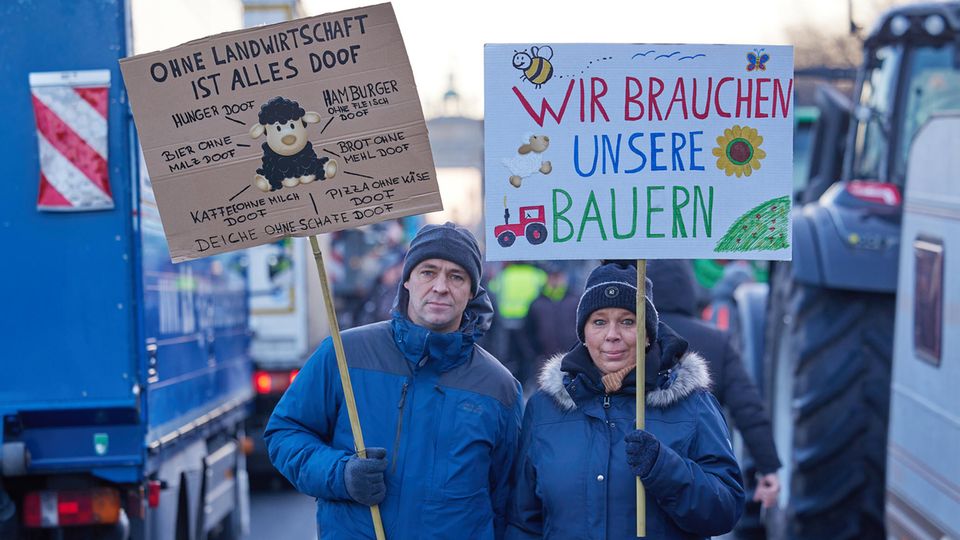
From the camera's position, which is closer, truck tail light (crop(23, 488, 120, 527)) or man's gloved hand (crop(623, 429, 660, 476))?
man's gloved hand (crop(623, 429, 660, 476))

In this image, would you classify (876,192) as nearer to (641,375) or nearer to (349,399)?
(641,375)

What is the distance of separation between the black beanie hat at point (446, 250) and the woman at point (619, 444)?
41 cm

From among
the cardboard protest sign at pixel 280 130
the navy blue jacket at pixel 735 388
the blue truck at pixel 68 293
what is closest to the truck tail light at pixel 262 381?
the blue truck at pixel 68 293

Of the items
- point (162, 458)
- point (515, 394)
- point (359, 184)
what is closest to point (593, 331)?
point (515, 394)

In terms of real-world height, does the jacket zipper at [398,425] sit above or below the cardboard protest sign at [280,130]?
below

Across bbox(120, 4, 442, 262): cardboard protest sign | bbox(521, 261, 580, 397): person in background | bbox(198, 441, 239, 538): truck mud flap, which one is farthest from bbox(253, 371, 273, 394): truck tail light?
bbox(120, 4, 442, 262): cardboard protest sign

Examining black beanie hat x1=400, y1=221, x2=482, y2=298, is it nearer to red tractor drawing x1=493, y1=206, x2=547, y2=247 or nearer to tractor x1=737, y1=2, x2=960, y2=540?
red tractor drawing x1=493, y1=206, x2=547, y2=247

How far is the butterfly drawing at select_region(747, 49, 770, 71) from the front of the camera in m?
4.37

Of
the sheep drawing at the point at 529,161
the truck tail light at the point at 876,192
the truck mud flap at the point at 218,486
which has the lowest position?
the truck mud flap at the point at 218,486

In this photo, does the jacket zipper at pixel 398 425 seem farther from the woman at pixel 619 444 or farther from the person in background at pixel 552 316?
the person in background at pixel 552 316

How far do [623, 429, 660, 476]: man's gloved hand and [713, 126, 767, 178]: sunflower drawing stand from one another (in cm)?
91

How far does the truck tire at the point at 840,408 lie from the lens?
7.27m

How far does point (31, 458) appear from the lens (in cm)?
610

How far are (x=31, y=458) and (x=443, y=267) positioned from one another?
2.55 m
